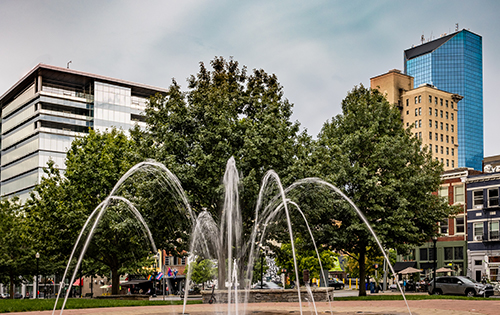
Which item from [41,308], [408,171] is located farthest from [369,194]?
[41,308]

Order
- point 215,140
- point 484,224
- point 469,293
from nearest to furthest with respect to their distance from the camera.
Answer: point 215,140
point 469,293
point 484,224

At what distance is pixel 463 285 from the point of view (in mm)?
39406

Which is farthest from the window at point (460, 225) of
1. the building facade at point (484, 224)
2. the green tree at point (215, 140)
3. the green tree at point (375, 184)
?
the green tree at point (215, 140)

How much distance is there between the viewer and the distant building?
12950cm

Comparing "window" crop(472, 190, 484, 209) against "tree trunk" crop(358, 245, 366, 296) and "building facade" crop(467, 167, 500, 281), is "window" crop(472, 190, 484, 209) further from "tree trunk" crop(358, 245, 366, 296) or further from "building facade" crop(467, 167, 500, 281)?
"tree trunk" crop(358, 245, 366, 296)

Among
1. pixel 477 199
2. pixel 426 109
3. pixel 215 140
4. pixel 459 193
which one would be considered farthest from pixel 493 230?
pixel 426 109

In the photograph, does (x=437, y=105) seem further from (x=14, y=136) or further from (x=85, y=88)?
(x=14, y=136)

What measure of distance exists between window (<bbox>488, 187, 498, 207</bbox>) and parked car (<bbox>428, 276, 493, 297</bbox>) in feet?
75.6

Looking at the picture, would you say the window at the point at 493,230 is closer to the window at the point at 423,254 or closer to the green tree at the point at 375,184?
the window at the point at 423,254

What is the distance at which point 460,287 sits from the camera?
3962 centimetres

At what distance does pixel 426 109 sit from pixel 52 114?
280ft

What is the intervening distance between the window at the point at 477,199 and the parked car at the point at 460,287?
23.8m

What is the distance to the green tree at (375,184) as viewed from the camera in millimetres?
36062

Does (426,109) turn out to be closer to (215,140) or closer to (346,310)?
(215,140)
